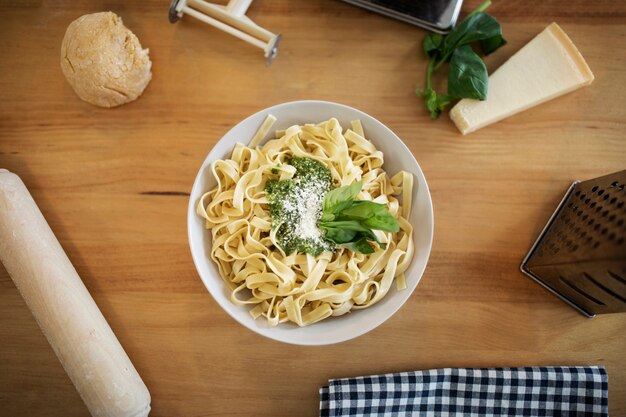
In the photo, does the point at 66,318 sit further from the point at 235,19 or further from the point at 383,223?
the point at 235,19

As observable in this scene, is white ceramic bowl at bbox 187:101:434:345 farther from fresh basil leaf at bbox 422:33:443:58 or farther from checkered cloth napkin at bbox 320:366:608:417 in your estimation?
fresh basil leaf at bbox 422:33:443:58

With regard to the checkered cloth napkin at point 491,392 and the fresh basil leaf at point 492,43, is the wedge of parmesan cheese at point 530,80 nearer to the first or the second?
the fresh basil leaf at point 492,43

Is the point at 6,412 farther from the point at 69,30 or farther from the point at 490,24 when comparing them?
the point at 490,24

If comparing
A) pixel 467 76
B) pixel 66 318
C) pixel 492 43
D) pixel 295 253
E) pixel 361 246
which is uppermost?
pixel 492 43

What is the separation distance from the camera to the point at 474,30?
2.22 m

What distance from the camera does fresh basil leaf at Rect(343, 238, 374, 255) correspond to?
1867 mm

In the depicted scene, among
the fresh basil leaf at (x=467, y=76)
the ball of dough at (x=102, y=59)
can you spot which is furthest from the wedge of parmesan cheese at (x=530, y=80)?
the ball of dough at (x=102, y=59)

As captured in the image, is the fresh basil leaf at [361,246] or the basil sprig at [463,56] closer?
the fresh basil leaf at [361,246]

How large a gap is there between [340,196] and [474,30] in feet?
3.31

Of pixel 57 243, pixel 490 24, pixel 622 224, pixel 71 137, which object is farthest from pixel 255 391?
pixel 490 24

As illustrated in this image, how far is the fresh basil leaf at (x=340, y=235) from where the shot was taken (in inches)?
73.0

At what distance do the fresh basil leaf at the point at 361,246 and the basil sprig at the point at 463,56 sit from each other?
0.77 metres

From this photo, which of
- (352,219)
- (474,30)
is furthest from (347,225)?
(474,30)

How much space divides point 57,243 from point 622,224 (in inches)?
85.3
